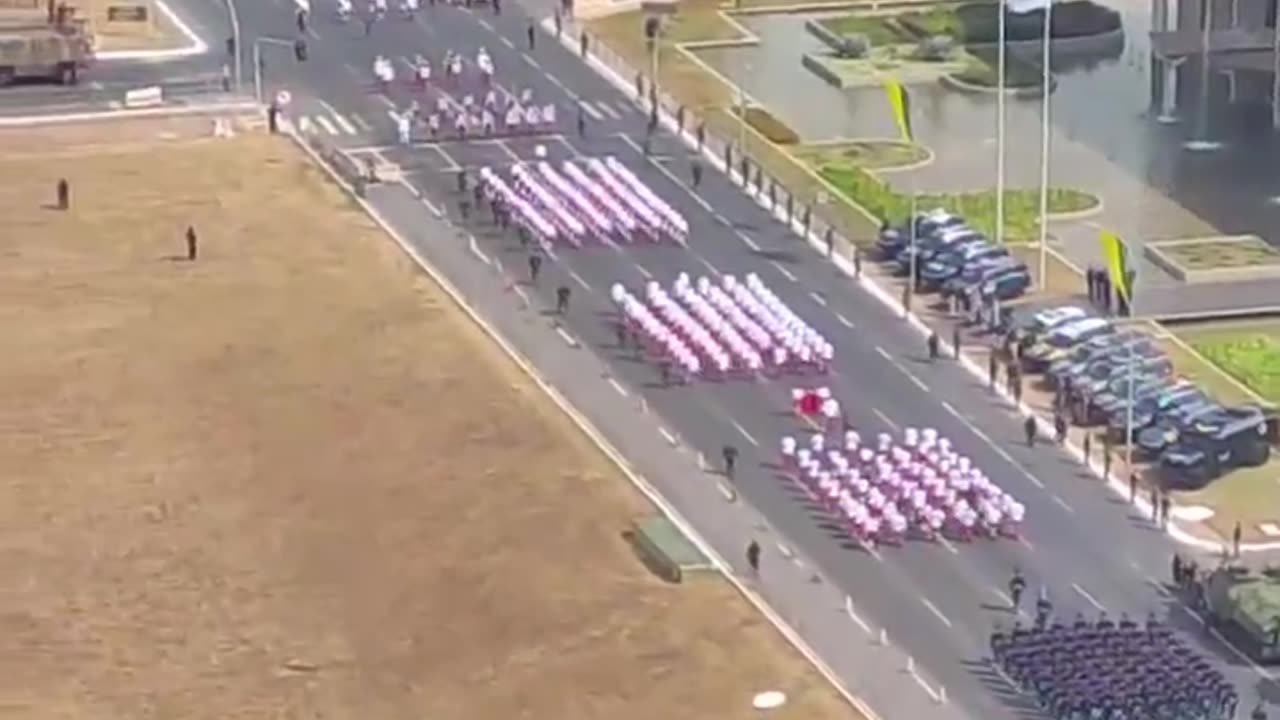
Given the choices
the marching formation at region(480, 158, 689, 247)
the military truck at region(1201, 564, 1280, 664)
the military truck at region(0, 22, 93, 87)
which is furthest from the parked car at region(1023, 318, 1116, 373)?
the military truck at region(0, 22, 93, 87)

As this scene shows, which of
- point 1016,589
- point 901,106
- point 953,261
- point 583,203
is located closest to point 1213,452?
point 1016,589

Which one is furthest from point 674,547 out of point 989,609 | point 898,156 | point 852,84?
point 852,84

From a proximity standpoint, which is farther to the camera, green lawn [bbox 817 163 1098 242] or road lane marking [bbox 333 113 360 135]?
road lane marking [bbox 333 113 360 135]

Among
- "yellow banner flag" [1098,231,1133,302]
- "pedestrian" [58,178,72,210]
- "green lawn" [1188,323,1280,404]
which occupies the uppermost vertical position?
"yellow banner flag" [1098,231,1133,302]

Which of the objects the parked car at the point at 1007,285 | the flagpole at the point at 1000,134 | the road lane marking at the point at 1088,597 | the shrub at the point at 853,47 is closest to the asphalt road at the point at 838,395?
the road lane marking at the point at 1088,597

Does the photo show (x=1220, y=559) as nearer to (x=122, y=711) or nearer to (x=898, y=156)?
(x=122, y=711)

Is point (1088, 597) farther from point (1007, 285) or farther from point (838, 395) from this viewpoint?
point (1007, 285)

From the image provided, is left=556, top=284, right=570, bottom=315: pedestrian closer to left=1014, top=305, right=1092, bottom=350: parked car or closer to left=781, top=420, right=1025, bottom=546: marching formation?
left=1014, top=305, right=1092, bottom=350: parked car
